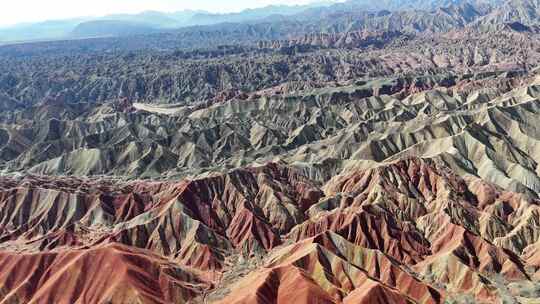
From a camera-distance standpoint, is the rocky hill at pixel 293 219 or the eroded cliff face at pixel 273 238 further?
the rocky hill at pixel 293 219

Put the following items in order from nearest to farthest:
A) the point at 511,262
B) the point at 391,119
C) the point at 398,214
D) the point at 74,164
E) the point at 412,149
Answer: the point at 511,262 < the point at 398,214 < the point at 412,149 < the point at 74,164 < the point at 391,119

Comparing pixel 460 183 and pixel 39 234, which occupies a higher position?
pixel 460 183

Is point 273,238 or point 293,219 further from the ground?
point 293,219

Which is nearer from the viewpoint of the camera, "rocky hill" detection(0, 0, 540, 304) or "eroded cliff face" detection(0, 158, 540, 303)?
"eroded cliff face" detection(0, 158, 540, 303)

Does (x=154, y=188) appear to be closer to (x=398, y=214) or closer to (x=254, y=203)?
(x=254, y=203)

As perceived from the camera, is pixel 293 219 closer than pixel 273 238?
No

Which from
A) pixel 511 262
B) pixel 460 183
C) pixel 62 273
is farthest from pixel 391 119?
pixel 62 273

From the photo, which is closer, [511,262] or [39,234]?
[511,262]

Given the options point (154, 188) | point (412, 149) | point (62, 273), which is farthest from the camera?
point (412, 149)
